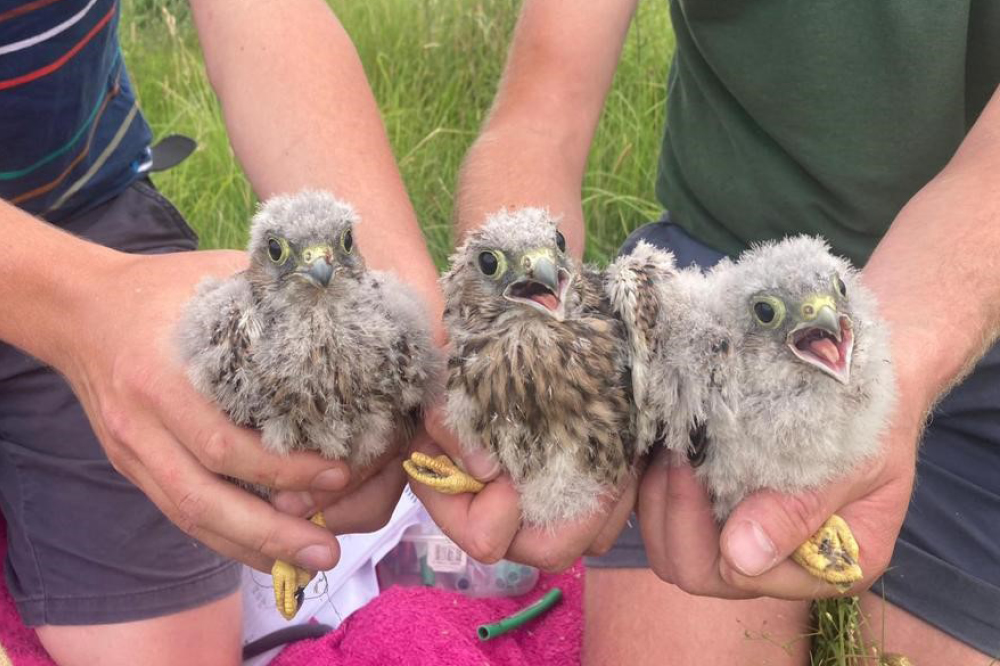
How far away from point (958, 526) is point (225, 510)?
2.17 metres

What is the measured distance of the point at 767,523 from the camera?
6.61 ft

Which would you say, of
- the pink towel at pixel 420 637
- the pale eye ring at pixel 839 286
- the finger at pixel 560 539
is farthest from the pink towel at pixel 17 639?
the pale eye ring at pixel 839 286

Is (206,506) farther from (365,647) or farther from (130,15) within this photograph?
(130,15)

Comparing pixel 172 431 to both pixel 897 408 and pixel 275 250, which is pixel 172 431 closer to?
pixel 275 250

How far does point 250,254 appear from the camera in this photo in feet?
7.40

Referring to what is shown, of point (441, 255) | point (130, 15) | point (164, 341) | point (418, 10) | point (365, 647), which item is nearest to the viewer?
point (164, 341)

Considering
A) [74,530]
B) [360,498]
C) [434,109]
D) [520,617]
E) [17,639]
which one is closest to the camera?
[360,498]

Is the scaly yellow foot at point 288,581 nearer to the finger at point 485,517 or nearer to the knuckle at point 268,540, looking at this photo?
the knuckle at point 268,540

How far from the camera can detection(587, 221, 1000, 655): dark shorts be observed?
2914 millimetres

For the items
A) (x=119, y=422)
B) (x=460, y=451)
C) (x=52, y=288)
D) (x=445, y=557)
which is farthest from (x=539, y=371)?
(x=445, y=557)

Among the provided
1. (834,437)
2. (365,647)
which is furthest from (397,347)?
(365,647)

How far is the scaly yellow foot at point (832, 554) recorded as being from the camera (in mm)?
2098

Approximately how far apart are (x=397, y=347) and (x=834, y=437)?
3.14ft

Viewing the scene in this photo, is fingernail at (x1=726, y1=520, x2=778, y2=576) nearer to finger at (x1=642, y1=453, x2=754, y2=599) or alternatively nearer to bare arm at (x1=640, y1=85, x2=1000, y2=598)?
bare arm at (x1=640, y1=85, x2=1000, y2=598)
